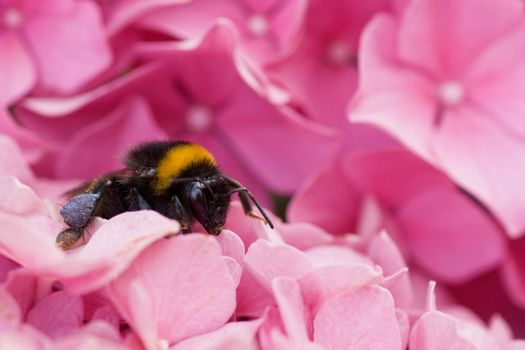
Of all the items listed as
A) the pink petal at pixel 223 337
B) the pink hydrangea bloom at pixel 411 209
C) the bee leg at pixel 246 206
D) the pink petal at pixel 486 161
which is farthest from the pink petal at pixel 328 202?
the pink petal at pixel 223 337

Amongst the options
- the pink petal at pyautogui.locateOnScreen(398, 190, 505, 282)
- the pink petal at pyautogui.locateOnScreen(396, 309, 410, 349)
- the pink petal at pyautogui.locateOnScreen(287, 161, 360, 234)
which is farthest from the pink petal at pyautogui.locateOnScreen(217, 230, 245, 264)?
the pink petal at pyautogui.locateOnScreen(398, 190, 505, 282)

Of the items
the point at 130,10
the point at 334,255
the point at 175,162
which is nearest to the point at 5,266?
the point at 175,162

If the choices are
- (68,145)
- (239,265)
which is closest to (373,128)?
(68,145)

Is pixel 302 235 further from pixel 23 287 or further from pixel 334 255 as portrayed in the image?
pixel 23 287

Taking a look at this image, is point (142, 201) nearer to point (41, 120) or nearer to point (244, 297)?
point (244, 297)

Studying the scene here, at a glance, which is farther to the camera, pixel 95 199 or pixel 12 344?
pixel 95 199
